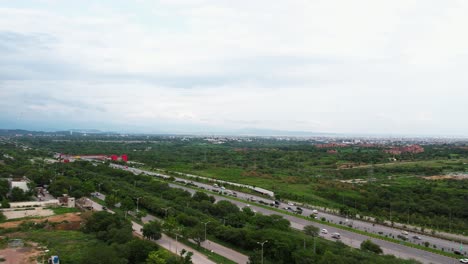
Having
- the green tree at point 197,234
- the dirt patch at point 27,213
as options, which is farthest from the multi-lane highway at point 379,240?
the dirt patch at point 27,213

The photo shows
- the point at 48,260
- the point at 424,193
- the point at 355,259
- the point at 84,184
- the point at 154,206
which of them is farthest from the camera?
the point at 424,193

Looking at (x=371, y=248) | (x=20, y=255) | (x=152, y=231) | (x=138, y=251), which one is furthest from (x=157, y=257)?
(x=371, y=248)

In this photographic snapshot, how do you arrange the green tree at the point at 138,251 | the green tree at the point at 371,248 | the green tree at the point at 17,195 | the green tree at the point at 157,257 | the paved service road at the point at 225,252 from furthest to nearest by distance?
the green tree at the point at 17,195 < the green tree at the point at 371,248 < the paved service road at the point at 225,252 < the green tree at the point at 138,251 < the green tree at the point at 157,257

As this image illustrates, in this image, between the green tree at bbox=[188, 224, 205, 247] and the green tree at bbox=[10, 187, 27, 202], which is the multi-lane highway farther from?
the green tree at bbox=[10, 187, 27, 202]

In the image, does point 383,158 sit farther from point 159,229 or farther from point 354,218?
point 159,229

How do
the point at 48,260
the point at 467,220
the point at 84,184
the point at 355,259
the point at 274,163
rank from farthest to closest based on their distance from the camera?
the point at 274,163, the point at 84,184, the point at 467,220, the point at 48,260, the point at 355,259

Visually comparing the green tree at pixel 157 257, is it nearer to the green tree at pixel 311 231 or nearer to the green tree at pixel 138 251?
the green tree at pixel 138 251

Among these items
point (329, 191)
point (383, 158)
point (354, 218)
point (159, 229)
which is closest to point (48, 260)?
point (159, 229)

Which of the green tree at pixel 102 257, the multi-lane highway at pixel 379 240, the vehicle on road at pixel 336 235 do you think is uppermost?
the green tree at pixel 102 257
